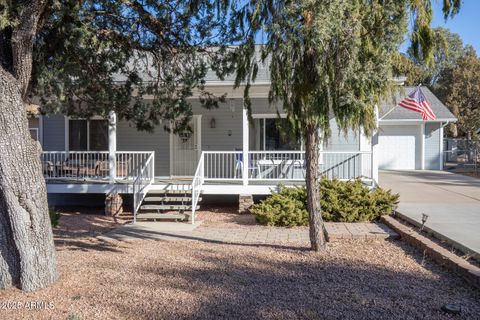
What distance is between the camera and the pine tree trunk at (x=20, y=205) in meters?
5.02

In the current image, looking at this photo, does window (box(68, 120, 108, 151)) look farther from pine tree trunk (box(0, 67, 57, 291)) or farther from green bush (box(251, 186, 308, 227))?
pine tree trunk (box(0, 67, 57, 291))

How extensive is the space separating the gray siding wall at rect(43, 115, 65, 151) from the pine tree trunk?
1037 cm

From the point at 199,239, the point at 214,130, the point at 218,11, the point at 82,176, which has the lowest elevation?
the point at 199,239

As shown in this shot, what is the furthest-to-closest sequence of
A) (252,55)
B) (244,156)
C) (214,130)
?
1. (214,130)
2. (244,156)
3. (252,55)

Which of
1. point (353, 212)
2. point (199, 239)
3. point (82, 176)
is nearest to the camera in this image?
point (199, 239)

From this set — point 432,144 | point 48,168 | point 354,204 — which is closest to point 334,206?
point 354,204

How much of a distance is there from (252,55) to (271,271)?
3122mm

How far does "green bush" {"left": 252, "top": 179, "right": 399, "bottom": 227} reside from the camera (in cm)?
1006

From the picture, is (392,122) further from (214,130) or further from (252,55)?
(252,55)

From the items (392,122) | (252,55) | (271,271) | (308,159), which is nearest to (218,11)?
(252,55)

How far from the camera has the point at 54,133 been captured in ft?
49.6

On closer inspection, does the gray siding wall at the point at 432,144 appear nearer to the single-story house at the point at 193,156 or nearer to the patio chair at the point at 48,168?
the single-story house at the point at 193,156

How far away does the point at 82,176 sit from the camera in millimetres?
13336

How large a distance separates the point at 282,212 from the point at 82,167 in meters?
6.92
